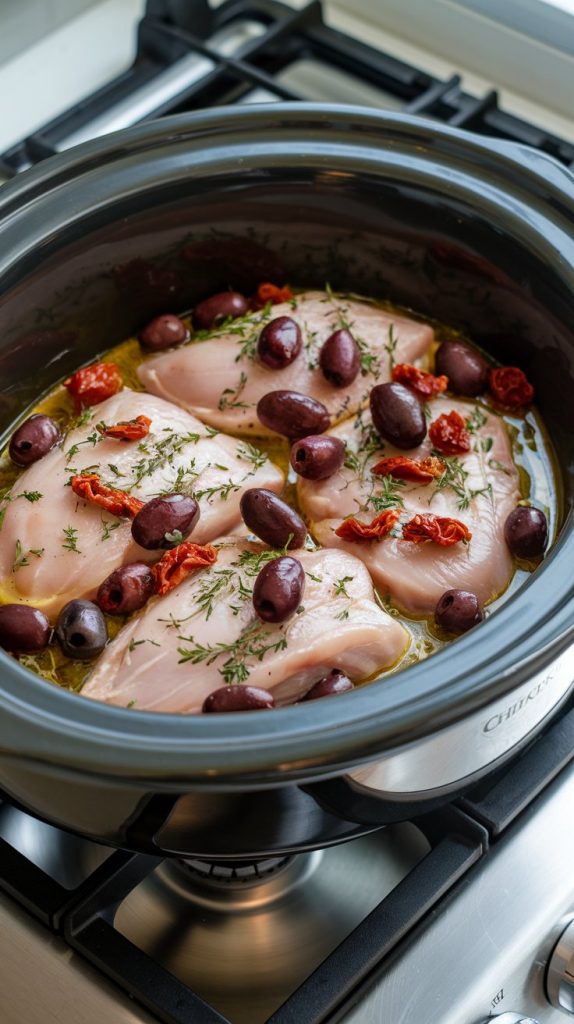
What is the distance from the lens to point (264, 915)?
128 cm

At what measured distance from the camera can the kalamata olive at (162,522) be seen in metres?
1.30

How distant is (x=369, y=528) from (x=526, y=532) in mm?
178

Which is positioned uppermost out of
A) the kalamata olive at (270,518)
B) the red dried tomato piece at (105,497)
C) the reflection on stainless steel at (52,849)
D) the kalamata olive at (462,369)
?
the kalamata olive at (462,369)

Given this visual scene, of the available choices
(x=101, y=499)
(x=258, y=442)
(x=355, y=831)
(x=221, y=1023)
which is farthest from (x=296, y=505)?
(x=221, y=1023)

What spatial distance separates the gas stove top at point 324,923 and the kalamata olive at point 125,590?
0.25 metres

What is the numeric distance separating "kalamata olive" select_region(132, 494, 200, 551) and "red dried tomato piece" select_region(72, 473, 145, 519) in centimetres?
3

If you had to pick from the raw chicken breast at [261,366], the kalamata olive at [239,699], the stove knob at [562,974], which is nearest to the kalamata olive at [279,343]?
the raw chicken breast at [261,366]

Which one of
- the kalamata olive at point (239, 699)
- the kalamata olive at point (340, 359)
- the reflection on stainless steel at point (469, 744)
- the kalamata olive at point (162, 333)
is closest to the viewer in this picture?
the reflection on stainless steel at point (469, 744)

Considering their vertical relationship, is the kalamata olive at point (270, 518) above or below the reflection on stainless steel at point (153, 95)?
below

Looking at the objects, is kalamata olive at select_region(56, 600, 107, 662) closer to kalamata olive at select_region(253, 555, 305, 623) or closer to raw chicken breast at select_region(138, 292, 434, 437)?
kalamata olive at select_region(253, 555, 305, 623)

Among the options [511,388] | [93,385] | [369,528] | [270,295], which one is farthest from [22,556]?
[511,388]

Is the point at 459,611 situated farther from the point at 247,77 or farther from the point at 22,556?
the point at 247,77

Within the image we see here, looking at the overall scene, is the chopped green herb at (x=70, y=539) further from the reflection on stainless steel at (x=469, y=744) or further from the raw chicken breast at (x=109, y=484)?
the reflection on stainless steel at (x=469, y=744)

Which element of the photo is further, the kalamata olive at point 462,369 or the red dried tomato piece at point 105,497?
the kalamata olive at point 462,369
